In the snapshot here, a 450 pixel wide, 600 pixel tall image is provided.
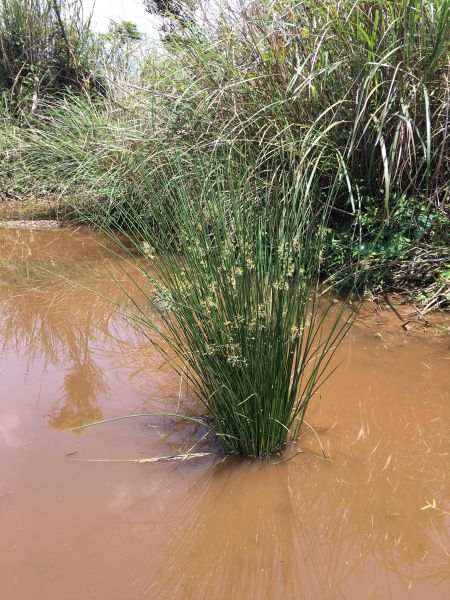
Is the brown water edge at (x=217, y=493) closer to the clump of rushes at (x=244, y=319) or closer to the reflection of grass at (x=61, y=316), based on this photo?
the reflection of grass at (x=61, y=316)

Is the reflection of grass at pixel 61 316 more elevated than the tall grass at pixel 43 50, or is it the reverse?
the tall grass at pixel 43 50

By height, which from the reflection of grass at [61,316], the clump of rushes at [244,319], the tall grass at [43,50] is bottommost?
the reflection of grass at [61,316]

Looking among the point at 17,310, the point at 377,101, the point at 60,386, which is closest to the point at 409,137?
the point at 377,101

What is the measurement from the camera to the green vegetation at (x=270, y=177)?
204cm

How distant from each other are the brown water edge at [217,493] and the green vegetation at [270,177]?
19cm

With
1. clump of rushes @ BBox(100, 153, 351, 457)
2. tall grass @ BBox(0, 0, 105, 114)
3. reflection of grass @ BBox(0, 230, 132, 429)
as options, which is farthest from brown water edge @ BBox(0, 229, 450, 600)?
tall grass @ BBox(0, 0, 105, 114)

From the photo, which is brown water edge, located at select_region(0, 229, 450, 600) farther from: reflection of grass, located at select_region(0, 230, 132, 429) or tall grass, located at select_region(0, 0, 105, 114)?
tall grass, located at select_region(0, 0, 105, 114)

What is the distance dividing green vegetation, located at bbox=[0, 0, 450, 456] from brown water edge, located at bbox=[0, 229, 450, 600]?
0.19m

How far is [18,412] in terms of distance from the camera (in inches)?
99.4

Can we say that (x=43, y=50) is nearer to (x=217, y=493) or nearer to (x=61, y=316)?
(x=61, y=316)

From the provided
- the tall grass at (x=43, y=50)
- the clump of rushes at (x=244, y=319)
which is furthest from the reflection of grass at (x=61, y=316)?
the tall grass at (x=43, y=50)

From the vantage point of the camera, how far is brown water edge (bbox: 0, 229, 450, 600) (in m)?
1.67

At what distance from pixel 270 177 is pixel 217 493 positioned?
7.28 ft

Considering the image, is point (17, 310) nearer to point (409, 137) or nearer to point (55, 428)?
point (55, 428)
